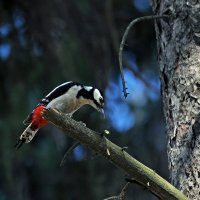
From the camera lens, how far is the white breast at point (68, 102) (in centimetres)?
491

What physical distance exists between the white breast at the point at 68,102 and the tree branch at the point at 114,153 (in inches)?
69.1

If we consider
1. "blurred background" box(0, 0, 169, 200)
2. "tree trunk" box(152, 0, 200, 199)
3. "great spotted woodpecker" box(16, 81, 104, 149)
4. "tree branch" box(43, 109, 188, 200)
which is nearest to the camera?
"tree branch" box(43, 109, 188, 200)

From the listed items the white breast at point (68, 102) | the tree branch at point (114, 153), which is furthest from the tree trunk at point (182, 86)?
the white breast at point (68, 102)

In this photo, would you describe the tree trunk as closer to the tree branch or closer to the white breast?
the tree branch

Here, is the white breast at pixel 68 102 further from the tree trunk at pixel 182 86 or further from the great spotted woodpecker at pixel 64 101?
the tree trunk at pixel 182 86

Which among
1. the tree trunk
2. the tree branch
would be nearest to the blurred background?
the tree trunk

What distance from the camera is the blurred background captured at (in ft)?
20.9

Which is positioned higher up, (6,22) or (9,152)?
(6,22)

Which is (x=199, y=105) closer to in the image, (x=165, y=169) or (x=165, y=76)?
(x=165, y=76)

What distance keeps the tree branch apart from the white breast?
1.76m

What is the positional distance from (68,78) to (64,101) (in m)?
1.39

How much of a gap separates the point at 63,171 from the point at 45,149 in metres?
1.34

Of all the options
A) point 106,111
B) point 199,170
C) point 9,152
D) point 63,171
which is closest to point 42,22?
point 106,111

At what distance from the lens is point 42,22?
6.31 m
